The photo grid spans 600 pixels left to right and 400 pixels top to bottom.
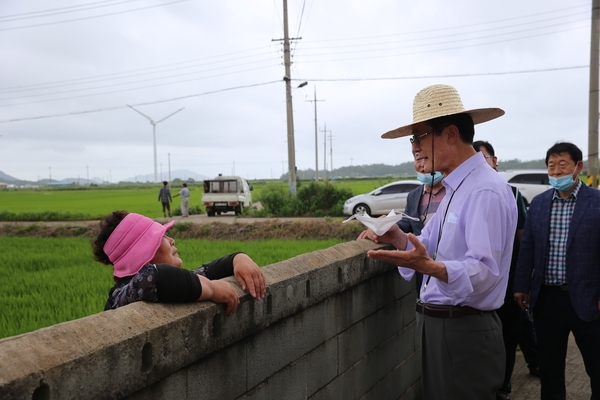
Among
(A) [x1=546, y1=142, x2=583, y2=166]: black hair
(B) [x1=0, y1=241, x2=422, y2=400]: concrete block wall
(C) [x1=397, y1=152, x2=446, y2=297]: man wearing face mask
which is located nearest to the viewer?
(B) [x1=0, y1=241, x2=422, y2=400]: concrete block wall

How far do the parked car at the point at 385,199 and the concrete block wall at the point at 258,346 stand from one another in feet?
55.5

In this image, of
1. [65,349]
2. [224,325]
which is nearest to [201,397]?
[224,325]

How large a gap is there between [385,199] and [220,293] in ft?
63.8

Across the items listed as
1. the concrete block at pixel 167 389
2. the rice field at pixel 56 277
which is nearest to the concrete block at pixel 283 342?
the concrete block at pixel 167 389

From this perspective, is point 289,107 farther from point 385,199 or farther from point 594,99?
point 594,99

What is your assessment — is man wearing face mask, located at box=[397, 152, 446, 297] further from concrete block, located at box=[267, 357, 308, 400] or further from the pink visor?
the pink visor

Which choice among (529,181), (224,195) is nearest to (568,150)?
(529,181)

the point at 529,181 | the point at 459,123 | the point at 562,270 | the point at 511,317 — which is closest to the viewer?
the point at 459,123

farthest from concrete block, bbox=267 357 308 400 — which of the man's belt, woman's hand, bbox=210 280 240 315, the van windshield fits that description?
the van windshield

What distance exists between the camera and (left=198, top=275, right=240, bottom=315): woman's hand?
6.69 feet

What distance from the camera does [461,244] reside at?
250cm

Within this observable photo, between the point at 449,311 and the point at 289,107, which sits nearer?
the point at 449,311

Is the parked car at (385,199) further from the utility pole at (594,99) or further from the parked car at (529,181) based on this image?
the utility pole at (594,99)

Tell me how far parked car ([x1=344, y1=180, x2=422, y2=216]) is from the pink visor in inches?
751
